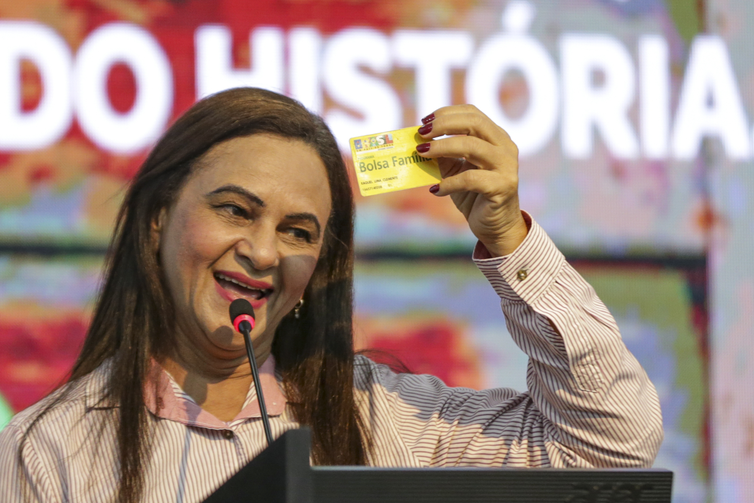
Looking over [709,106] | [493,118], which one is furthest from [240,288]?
[709,106]

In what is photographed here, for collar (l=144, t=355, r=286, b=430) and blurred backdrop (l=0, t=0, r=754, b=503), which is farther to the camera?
blurred backdrop (l=0, t=0, r=754, b=503)

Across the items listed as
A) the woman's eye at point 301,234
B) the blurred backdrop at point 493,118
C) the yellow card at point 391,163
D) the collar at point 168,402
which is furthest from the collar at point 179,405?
the blurred backdrop at point 493,118

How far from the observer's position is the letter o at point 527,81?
9.95 feet

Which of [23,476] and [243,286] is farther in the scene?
[243,286]

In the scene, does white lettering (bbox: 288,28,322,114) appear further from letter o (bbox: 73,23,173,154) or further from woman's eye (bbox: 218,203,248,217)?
woman's eye (bbox: 218,203,248,217)

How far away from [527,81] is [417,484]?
236 centimetres

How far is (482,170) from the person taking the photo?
1.42m

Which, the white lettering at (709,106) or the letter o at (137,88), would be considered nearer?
the letter o at (137,88)

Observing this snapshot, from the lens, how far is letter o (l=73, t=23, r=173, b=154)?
2932mm

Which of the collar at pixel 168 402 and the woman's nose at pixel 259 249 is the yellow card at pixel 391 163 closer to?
the woman's nose at pixel 259 249

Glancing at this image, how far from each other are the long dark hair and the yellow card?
251 mm

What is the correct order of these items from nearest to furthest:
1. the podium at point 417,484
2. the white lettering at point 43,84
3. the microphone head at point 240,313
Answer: the podium at point 417,484, the microphone head at point 240,313, the white lettering at point 43,84

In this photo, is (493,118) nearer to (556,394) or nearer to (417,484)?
(556,394)

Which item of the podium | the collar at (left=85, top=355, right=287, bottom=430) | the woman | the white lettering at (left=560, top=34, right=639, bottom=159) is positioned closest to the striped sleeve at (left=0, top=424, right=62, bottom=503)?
the woman
